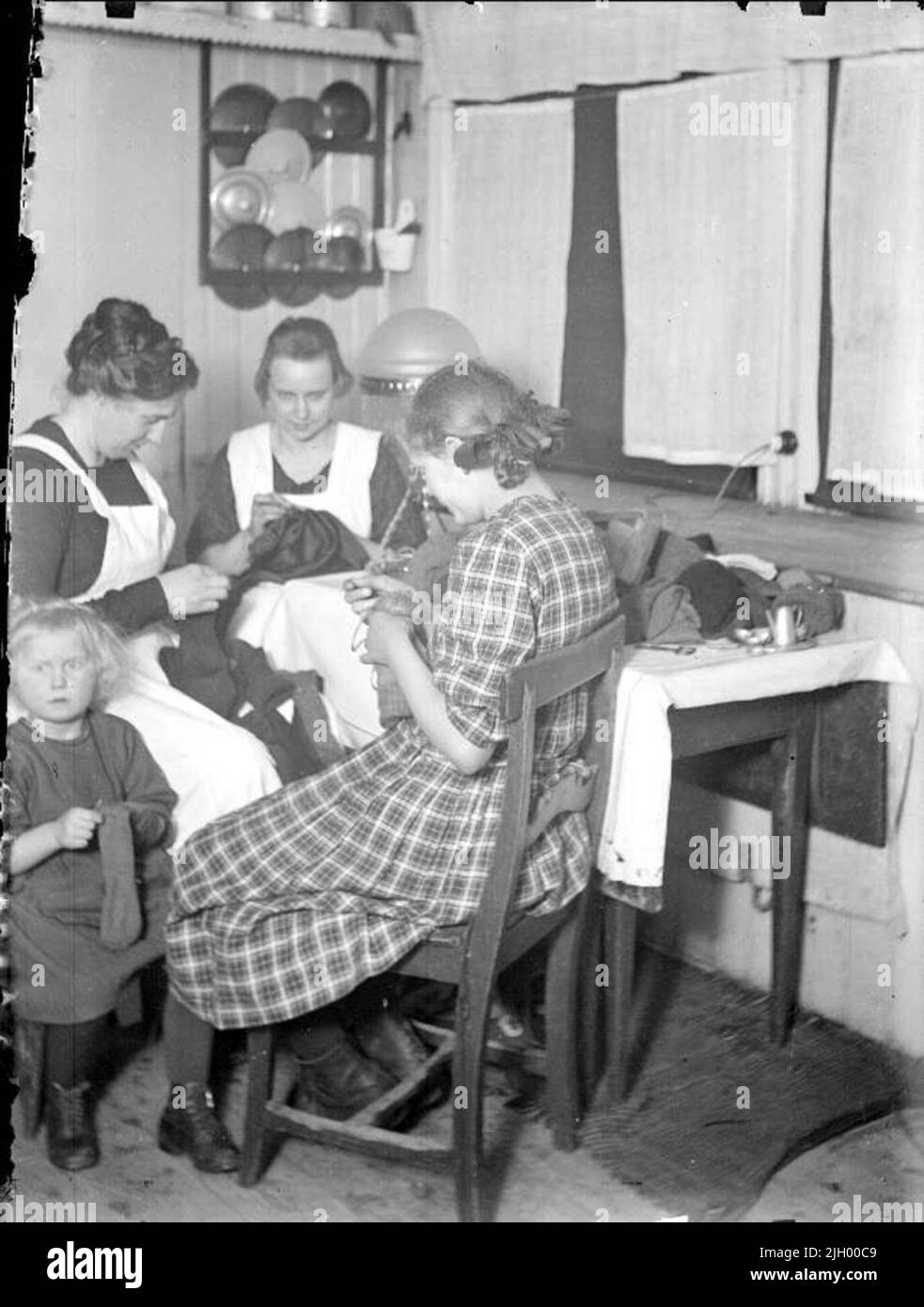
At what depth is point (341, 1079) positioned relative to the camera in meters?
2.32

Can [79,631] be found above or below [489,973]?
above

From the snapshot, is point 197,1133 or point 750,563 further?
point 750,563

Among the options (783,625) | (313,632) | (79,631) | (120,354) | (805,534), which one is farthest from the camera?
(805,534)

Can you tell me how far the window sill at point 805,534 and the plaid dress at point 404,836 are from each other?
0.64m

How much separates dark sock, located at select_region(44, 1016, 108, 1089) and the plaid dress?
6.7 inches

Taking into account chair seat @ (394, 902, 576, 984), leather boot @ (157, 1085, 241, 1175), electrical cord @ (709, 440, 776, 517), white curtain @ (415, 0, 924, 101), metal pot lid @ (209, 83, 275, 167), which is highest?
white curtain @ (415, 0, 924, 101)

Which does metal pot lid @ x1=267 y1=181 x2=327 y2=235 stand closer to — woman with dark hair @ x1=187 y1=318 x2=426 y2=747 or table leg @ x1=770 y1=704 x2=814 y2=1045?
woman with dark hair @ x1=187 y1=318 x2=426 y2=747

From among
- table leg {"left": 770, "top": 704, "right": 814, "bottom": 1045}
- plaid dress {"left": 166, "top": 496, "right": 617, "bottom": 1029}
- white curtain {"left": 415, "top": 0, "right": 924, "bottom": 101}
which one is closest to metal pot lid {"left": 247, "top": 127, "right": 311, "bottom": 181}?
white curtain {"left": 415, "top": 0, "right": 924, "bottom": 101}

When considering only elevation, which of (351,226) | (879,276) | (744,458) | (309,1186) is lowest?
(309,1186)

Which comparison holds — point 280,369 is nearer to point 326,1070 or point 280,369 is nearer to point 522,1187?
point 326,1070

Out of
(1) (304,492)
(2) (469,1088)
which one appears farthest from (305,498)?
(2) (469,1088)

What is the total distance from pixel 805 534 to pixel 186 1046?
4.64ft

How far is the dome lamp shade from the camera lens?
273cm

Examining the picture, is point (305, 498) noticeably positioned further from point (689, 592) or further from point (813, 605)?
point (813, 605)
